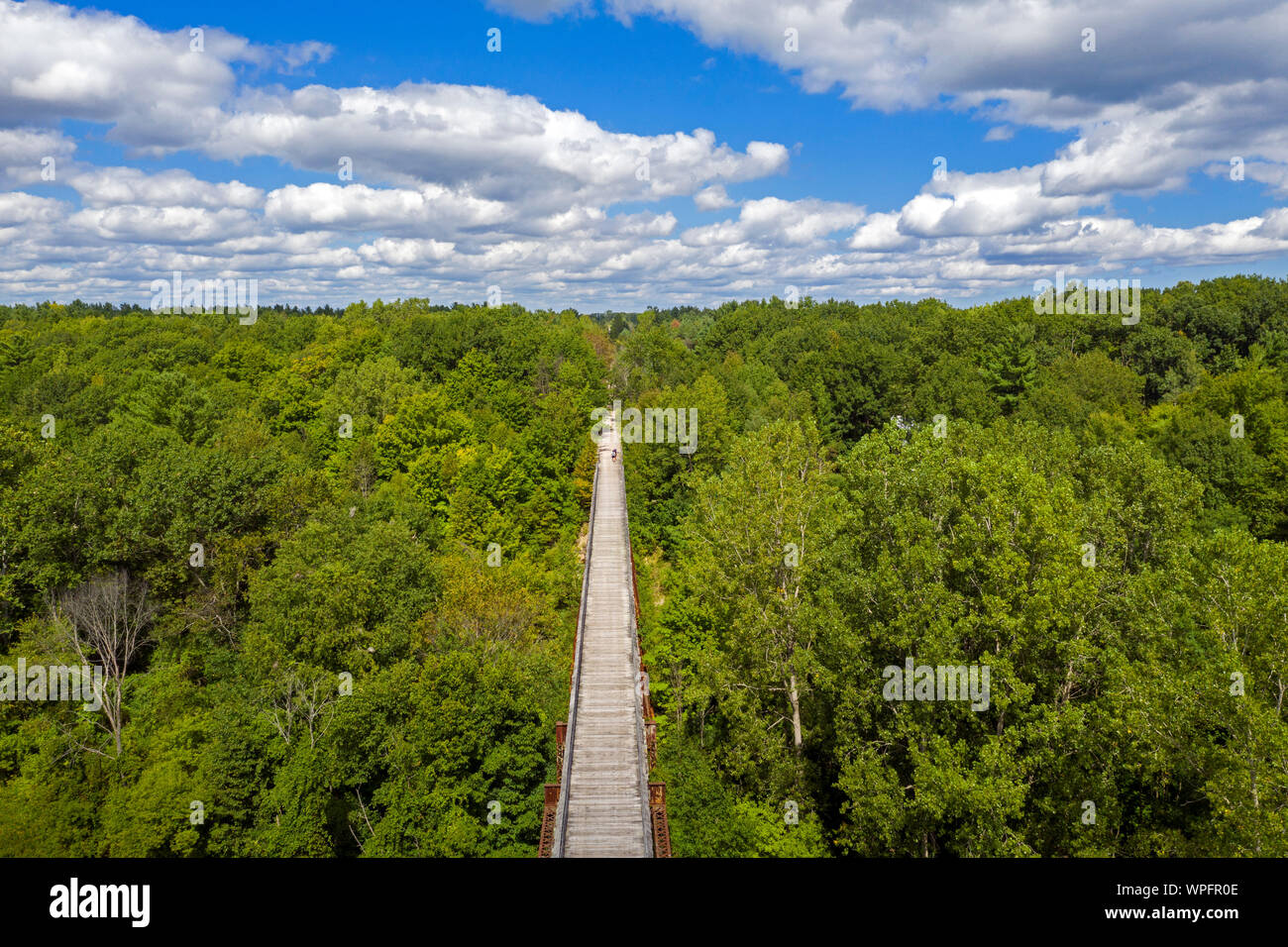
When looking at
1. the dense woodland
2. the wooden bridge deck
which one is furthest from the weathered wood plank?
the dense woodland

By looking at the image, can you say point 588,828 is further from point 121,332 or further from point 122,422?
point 121,332

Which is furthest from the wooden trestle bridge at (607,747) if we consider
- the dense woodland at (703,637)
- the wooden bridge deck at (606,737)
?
the dense woodland at (703,637)

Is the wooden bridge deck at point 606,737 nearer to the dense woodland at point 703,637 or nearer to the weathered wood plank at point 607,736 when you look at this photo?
the weathered wood plank at point 607,736

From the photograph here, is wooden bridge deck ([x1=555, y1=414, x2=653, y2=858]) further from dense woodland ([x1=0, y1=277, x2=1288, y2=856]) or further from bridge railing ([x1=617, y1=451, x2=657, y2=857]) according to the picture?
dense woodland ([x1=0, y1=277, x2=1288, y2=856])

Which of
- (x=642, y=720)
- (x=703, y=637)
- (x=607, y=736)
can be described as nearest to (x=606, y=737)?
(x=607, y=736)

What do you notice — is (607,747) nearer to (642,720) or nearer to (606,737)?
(606,737)
